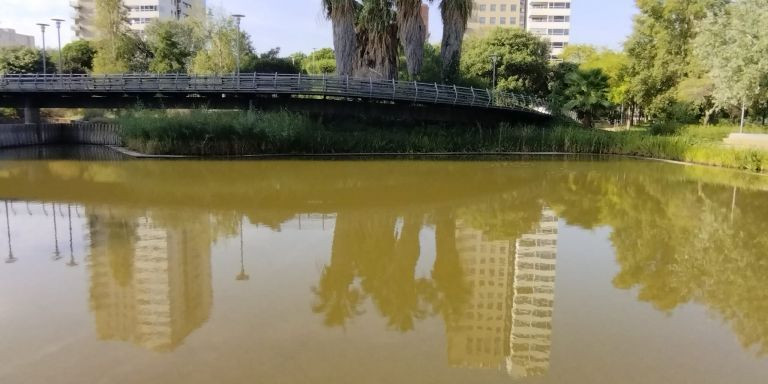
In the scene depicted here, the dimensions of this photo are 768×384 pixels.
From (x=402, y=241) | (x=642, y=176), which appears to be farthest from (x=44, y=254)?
(x=642, y=176)

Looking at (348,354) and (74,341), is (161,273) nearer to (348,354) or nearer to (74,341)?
(74,341)

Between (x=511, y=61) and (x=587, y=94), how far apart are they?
808 cm

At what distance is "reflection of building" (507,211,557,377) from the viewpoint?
6.12 meters

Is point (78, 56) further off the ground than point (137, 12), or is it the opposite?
point (137, 12)

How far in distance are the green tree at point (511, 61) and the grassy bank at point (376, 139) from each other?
9448 mm

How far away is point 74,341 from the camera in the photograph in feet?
20.6

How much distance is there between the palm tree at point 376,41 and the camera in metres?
32.9

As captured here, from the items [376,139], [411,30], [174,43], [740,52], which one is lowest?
[376,139]

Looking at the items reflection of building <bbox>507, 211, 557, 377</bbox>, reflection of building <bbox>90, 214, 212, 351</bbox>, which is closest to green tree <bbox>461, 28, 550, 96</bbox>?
reflection of building <bbox>507, 211, 557, 377</bbox>

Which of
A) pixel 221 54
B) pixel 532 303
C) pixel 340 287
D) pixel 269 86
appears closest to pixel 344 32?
pixel 269 86

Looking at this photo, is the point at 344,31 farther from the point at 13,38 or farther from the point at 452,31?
the point at 13,38

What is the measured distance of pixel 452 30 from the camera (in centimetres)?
3344

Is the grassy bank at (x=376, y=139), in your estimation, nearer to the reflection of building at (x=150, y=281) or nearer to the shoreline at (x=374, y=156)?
the shoreline at (x=374, y=156)

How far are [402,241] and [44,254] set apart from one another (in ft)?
20.8
